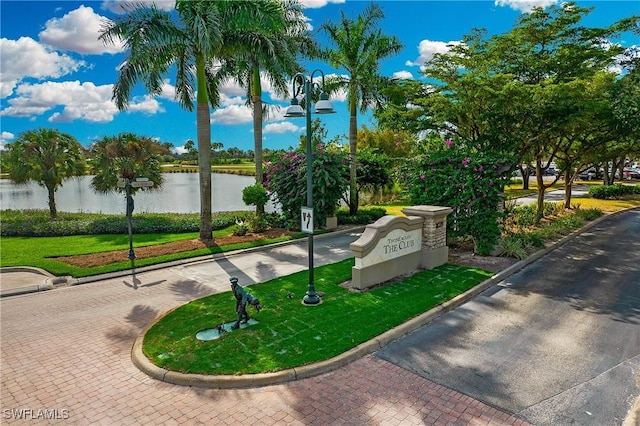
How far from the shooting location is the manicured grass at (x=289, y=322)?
20.1 ft

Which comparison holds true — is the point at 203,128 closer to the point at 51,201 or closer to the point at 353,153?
the point at 353,153

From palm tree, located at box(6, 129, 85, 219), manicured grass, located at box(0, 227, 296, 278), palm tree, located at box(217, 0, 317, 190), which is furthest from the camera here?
palm tree, located at box(6, 129, 85, 219)

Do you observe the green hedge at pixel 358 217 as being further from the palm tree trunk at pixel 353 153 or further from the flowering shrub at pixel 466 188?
the flowering shrub at pixel 466 188

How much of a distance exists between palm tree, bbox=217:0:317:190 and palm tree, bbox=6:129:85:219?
435 inches

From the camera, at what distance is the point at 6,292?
31.7 feet

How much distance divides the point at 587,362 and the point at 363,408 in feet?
12.7

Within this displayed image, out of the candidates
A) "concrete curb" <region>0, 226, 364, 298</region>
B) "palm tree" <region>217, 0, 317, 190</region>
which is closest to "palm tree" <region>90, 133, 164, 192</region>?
"palm tree" <region>217, 0, 317, 190</region>

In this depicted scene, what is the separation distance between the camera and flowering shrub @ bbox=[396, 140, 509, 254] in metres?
12.0

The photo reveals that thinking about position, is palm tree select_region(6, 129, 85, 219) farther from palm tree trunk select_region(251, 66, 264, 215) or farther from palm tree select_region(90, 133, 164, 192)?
palm tree trunk select_region(251, 66, 264, 215)

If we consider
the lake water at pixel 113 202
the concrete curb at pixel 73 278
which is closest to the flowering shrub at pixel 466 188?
the concrete curb at pixel 73 278

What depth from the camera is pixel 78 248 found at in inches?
579

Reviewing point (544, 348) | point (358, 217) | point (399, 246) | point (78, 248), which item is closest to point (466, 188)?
point (399, 246)

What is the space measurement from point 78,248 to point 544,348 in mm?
15126

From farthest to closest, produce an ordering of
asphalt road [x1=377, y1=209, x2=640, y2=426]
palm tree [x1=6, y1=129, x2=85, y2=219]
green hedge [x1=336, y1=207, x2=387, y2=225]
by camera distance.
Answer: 1. palm tree [x1=6, y1=129, x2=85, y2=219]
2. green hedge [x1=336, y1=207, x2=387, y2=225]
3. asphalt road [x1=377, y1=209, x2=640, y2=426]
